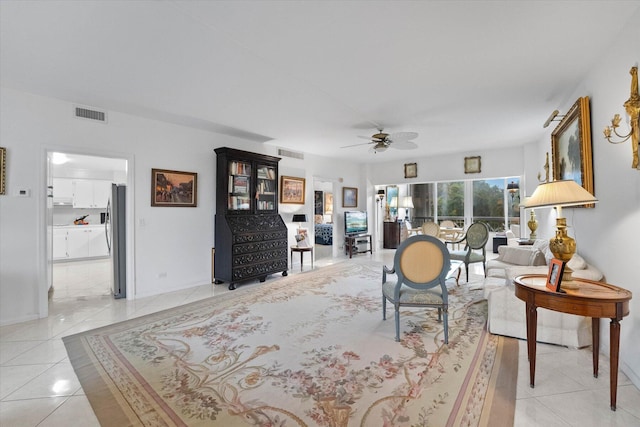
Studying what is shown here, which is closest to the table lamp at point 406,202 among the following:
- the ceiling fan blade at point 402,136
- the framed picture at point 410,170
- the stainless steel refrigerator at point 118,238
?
the framed picture at point 410,170

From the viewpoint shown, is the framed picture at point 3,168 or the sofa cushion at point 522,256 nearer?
the framed picture at point 3,168

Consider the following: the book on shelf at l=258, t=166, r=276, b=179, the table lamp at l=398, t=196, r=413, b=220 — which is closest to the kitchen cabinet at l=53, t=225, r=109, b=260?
the book on shelf at l=258, t=166, r=276, b=179

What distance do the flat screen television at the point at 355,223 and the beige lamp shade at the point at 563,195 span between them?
19.1ft

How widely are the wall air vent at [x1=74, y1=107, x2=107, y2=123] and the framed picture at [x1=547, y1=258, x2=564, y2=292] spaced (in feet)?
17.0

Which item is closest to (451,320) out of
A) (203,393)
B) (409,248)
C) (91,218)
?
(409,248)

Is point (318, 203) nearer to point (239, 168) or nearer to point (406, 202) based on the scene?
point (406, 202)

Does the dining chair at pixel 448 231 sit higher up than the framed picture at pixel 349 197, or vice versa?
the framed picture at pixel 349 197

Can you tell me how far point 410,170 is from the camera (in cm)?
830

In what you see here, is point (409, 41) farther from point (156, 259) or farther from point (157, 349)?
point (156, 259)

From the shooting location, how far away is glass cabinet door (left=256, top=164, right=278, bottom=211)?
17.9ft

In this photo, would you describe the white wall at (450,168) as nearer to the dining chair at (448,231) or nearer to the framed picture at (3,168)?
the dining chair at (448,231)

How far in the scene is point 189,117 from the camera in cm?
436

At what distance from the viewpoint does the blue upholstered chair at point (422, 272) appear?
2.73 m

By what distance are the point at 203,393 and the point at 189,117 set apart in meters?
3.71
